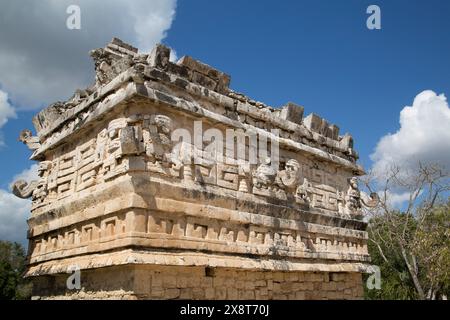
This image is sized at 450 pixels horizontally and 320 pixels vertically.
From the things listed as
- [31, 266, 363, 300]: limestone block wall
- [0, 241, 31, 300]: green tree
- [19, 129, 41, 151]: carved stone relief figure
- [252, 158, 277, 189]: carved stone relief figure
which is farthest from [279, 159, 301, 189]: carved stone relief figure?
[0, 241, 31, 300]: green tree

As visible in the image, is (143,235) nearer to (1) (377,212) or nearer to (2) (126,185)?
(2) (126,185)

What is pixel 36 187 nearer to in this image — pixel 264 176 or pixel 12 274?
pixel 264 176

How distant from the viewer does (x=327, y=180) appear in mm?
9047

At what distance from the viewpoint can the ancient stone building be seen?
5602 mm

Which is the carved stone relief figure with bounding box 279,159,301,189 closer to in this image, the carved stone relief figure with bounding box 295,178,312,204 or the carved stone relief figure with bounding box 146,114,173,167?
the carved stone relief figure with bounding box 295,178,312,204

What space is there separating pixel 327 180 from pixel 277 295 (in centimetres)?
301

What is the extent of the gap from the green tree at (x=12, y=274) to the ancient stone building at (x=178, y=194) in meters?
15.8

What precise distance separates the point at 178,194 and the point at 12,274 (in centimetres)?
2408

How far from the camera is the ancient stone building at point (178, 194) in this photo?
5602 millimetres

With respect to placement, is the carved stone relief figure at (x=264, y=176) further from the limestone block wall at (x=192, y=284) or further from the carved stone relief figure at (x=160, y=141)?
the carved stone relief figure at (x=160, y=141)

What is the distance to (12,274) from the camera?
2558 cm

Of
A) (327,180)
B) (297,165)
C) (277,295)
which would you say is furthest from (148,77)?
(327,180)

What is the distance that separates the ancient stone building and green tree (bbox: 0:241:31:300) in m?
15.8

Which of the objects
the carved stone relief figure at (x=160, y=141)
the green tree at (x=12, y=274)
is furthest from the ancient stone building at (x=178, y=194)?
the green tree at (x=12, y=274)
